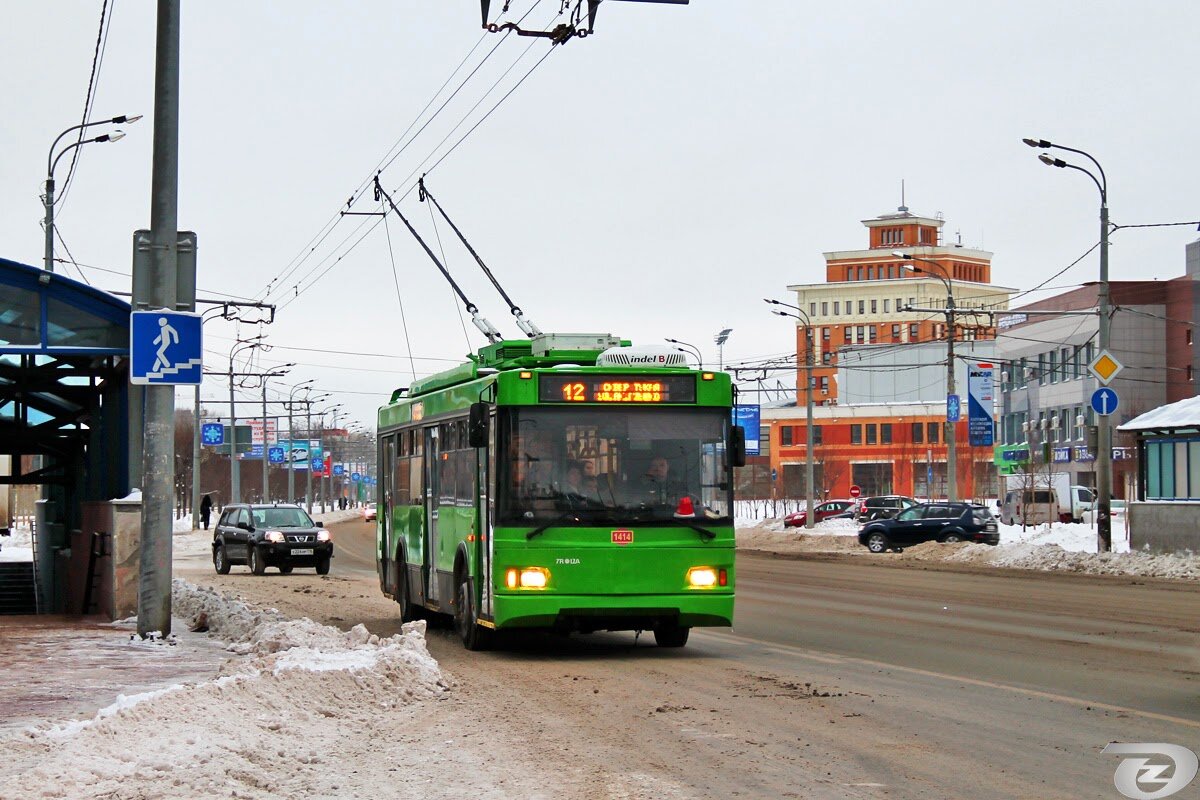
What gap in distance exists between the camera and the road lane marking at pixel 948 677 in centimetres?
1082

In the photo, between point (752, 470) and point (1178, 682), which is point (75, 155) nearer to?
point (1178, 682)

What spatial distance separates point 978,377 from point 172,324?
38.4m

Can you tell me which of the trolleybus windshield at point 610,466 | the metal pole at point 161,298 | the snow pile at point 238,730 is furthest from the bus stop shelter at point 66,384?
the snow pile at point 238,730

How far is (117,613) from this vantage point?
724 inches

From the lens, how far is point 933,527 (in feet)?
150

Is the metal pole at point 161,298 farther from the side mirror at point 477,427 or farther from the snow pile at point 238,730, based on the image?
the side mirror at point 477,427

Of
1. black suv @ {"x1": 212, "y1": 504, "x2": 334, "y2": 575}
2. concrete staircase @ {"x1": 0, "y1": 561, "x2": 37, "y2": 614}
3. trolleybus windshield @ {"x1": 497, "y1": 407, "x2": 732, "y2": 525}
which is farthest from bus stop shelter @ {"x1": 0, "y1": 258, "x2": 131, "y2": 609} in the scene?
trolleybus windshield @ {"x1": 497, "y1": 407, "x2": 732, "y2": 525}

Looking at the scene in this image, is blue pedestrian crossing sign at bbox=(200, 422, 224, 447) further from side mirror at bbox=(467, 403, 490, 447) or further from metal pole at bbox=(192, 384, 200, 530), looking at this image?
side mirror at bbox=(467, 403, 490, 447)

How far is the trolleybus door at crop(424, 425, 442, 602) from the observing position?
→ 58.9 feet

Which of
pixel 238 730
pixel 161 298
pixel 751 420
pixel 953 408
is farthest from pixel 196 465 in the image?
pixel 238 730

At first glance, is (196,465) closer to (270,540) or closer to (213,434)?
(270,540)

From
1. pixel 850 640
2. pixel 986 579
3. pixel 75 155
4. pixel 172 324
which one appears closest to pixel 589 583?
pixel 850 640

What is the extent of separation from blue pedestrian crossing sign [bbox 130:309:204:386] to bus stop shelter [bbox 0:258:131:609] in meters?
4.23

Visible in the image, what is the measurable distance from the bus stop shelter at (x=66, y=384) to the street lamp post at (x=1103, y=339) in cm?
2122
